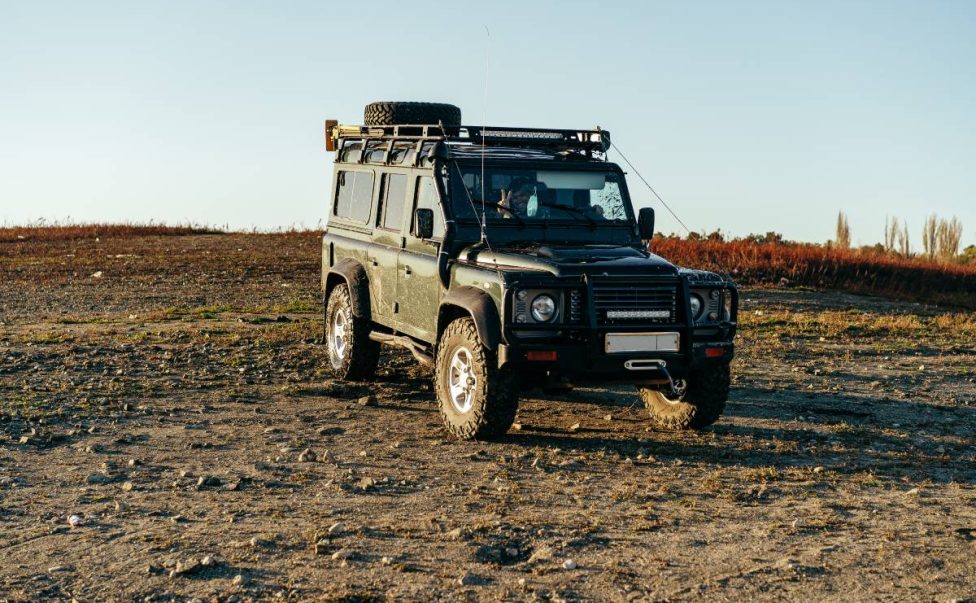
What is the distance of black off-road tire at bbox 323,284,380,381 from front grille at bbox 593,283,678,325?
363 cm

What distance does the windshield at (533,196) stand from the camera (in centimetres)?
997

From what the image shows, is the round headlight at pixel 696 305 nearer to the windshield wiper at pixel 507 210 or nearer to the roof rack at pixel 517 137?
A: the windshield wiper at pixel 507 210

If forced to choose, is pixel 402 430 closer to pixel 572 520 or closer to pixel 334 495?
pixel 334 495

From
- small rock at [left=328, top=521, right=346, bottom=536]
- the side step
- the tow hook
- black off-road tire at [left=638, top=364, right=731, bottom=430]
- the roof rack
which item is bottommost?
small rock at [left=328, top=521, right=346, bottom=536]

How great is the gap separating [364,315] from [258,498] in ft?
14.4

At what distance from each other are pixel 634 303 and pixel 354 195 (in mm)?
4429

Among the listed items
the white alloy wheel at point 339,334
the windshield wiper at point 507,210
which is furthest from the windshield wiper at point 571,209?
the white alloy wheel at point 339,334

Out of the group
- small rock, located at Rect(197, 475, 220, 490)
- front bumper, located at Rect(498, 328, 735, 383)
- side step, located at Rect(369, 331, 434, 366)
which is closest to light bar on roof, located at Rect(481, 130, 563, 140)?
side step, located at Rect(369, 331, 434, 366)

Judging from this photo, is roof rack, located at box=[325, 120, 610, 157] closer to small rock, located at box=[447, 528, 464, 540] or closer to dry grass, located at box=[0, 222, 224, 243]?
small rock, located at box=[447, 528, 464, 540]

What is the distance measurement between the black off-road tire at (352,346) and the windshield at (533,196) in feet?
7.26

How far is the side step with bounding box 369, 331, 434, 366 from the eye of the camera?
10.1 meters

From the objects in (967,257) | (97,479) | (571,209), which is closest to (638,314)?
(571,209)

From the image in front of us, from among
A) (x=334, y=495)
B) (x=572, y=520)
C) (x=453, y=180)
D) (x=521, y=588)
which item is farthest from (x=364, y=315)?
(x=521, y=588)

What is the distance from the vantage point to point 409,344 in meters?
10.6
